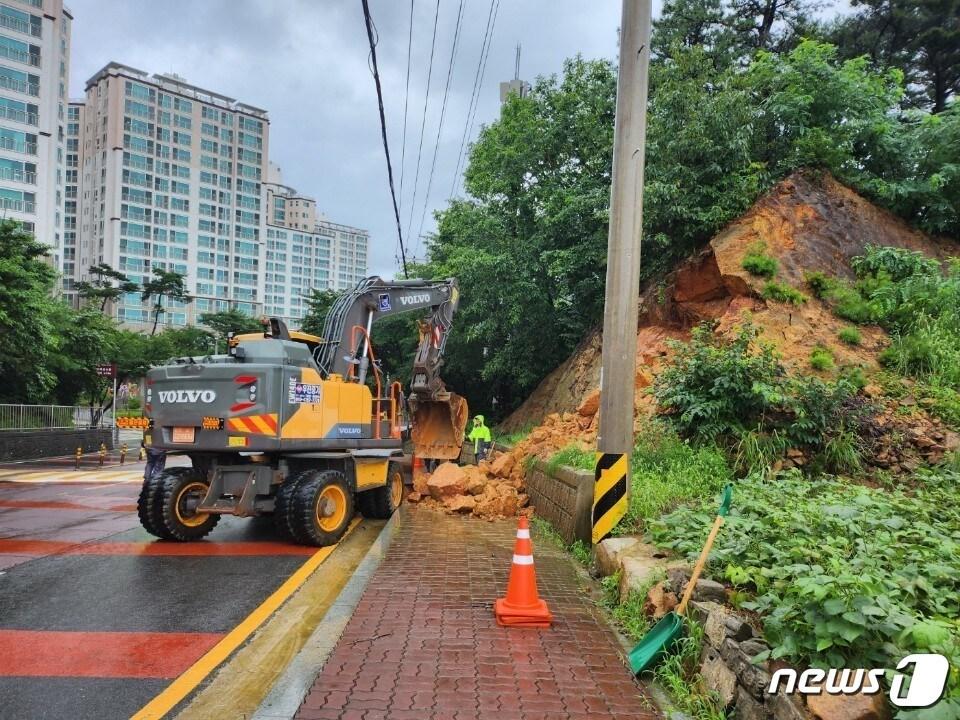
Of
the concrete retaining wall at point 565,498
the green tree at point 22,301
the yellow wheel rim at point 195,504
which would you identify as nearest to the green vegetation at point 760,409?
the concrete retaining wall at point 565,498

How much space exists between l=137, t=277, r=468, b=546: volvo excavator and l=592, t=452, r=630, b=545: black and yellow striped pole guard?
3.71 meters

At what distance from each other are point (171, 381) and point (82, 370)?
76.9ft

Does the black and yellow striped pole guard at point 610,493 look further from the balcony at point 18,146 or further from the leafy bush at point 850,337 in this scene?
the balcony at point 18,146

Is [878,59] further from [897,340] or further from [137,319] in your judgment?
[137,319]

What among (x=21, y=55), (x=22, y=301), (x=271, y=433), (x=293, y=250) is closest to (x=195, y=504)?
(x=271, y=433)

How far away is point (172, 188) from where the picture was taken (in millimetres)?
106625

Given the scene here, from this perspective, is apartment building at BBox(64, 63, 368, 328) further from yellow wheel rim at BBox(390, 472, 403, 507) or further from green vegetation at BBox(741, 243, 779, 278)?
green vegetation at BBox(741, 243, 779, 278)

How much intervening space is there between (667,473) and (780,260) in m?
7.57

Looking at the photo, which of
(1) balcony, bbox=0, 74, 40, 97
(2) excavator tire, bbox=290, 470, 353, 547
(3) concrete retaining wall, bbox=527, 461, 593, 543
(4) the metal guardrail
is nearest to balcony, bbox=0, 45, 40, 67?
(1) balcony, bbox=0, 74, 40, 97

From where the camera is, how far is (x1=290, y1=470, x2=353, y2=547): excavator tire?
808cm

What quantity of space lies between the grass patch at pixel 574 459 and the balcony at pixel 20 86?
213 ft

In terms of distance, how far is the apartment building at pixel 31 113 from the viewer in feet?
173

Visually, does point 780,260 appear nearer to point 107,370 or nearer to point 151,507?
point 151,507

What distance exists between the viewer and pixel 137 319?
100125 mm
